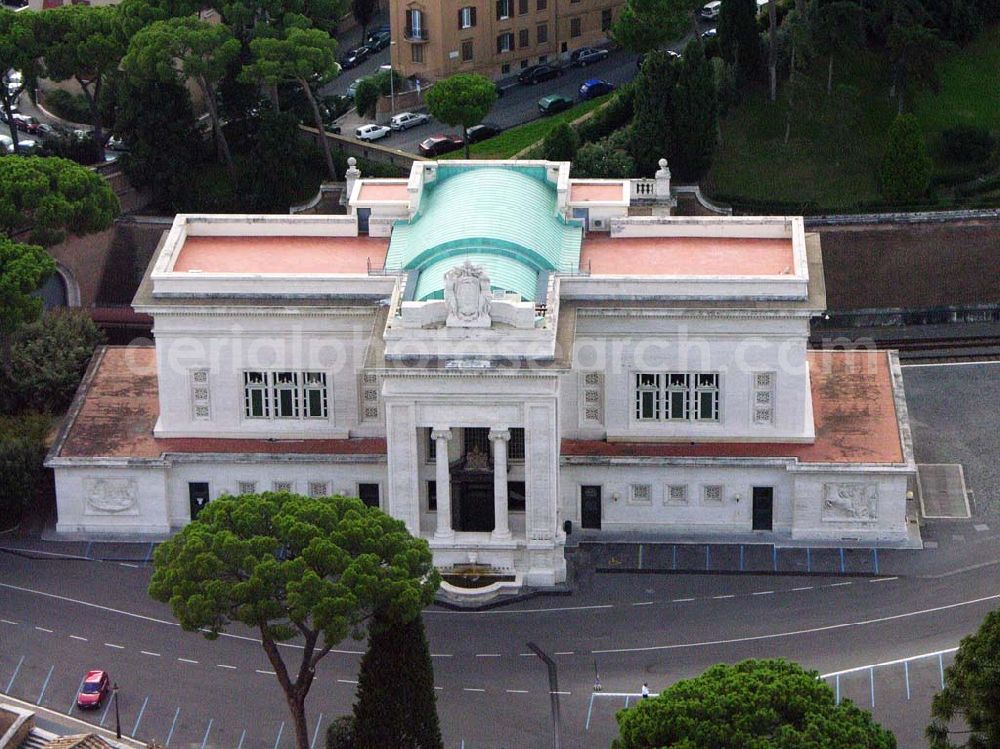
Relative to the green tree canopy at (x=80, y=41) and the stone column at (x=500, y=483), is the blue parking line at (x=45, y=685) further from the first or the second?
the green tree canopy at (x=80, y=41)

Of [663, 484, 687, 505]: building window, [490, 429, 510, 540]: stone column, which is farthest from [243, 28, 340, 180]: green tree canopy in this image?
[663, 484, 687, 505]: building window

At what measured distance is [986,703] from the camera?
94.6 meters

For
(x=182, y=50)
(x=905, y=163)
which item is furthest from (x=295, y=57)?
(x=905, y=163)

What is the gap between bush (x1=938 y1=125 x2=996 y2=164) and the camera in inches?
5940

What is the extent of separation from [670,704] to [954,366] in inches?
1891

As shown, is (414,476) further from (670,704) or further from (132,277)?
(132,277)

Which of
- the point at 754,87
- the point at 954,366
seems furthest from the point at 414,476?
the point at 754,87

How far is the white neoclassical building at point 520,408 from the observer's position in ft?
393

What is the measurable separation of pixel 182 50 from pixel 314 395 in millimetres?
33610

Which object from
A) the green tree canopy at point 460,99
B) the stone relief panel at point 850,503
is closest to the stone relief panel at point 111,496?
the stone relief panel at point 850,503

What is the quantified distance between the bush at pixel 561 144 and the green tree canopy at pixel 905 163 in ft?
56.5

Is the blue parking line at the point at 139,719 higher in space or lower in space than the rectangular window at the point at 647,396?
lower

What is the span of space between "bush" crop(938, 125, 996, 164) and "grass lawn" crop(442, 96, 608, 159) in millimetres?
22128

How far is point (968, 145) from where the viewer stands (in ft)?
A: 495
